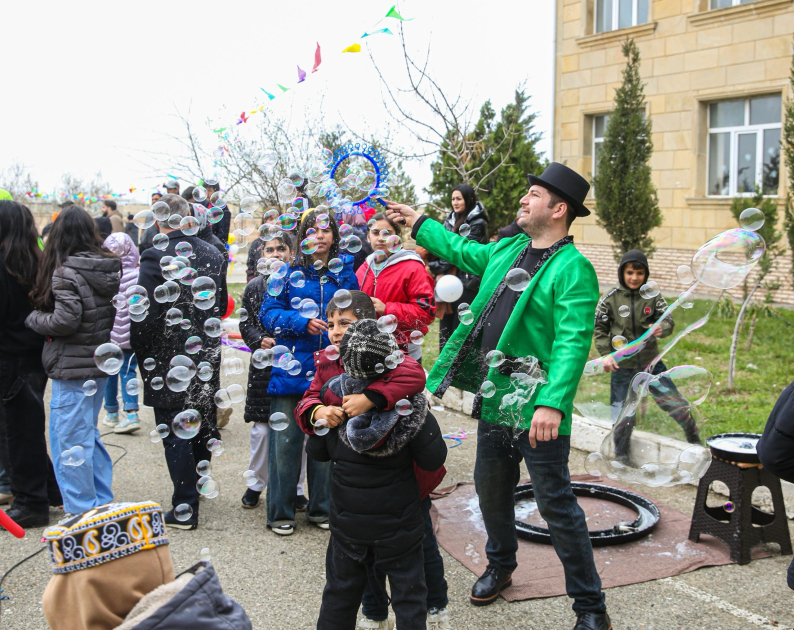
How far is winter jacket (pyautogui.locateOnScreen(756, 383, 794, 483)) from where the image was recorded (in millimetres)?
2275

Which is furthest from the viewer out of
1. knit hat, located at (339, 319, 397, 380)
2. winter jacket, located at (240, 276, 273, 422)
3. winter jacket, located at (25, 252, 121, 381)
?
winter jacket, located at (240, 276, 273, 422)

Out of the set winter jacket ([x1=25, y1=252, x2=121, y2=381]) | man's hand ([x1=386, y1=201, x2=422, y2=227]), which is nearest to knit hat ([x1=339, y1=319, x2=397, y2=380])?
man's hand ([x1=386, y1=201, x2=422, y2=227])

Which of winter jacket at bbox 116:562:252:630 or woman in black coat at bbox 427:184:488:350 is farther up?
woman in black coat at bbox 427:184:488:350

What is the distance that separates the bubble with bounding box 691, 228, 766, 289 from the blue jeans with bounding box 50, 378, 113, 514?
11.9ft

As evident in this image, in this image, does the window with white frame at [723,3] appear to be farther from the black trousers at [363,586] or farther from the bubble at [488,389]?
the black trousers at [363,586]

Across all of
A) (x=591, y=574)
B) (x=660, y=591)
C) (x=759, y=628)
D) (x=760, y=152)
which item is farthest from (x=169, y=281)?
(x=760, y=152)

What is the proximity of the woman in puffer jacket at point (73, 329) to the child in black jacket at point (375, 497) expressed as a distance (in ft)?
7.27

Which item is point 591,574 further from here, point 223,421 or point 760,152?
point 760,152

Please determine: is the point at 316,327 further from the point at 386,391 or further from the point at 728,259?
the point at 728,259

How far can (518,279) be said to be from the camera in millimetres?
3395

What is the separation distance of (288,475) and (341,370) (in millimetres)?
1485

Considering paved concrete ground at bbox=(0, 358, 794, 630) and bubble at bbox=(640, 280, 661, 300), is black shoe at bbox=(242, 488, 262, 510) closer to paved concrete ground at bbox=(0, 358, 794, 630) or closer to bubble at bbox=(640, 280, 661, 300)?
paved concrete ground at bbox=(0, 358, 794, 630)

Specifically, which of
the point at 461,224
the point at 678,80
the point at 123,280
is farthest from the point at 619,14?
the point at 123,280

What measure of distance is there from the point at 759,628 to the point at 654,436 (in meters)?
1.30
